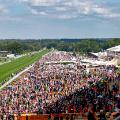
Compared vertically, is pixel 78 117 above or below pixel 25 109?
above

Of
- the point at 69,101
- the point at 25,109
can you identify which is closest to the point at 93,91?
the point at 69,101

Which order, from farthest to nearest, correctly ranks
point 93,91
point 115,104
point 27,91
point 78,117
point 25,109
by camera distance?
Answer: 1. point 27,91
2. point 93,91
3. point 25,109
4. point 115,104
5. point 78,117

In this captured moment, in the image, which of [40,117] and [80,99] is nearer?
[40,117]

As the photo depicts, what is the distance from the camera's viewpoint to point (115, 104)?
30.8 m

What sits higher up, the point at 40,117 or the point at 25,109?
the point at 40,117

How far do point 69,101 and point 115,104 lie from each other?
24.9 ft

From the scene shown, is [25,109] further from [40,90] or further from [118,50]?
[118,50]

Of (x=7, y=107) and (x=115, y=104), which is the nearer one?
(x=115, y=104)

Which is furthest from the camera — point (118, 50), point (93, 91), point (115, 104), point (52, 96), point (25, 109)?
point (118, 50)

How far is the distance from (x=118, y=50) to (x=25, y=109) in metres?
107

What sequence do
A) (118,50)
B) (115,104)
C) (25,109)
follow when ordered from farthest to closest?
(118,50), (25,109), (115,104)

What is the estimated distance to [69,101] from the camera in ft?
124

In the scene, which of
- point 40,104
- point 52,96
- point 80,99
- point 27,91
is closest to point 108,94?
point 80,99

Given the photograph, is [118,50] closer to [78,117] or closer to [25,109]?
[25,109]
